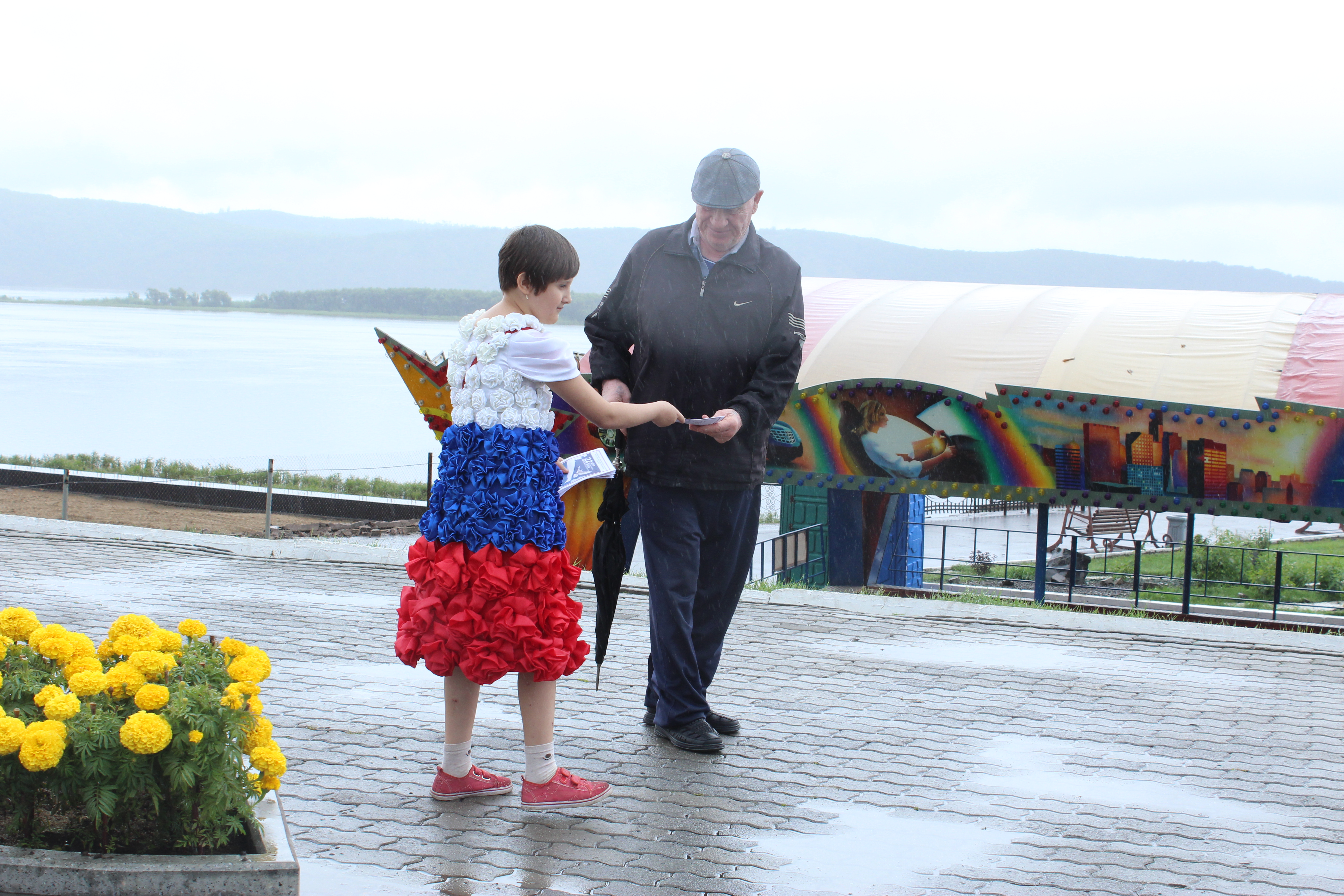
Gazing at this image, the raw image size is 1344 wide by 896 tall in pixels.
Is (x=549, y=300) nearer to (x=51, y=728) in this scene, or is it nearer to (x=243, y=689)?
(x=243, y=689)

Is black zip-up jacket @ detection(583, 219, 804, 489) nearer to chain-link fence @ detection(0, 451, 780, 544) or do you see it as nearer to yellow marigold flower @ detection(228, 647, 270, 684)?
yellow marigold flower @ detection(228, 647, 270, 684)

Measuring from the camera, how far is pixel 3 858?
9.28ft

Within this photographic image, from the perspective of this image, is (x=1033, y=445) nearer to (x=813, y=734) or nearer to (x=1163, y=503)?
(x=1163, y=503)

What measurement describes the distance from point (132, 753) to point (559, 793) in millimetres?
1314

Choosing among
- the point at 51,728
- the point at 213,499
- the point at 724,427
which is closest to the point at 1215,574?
the point at 724,427

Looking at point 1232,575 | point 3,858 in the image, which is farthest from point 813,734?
point 1232,575

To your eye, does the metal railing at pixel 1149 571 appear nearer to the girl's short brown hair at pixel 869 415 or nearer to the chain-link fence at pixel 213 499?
the girl's short brown hair at pixel 869 415

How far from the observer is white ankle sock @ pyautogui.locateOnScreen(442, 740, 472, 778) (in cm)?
374

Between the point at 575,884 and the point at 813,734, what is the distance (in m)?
1.65

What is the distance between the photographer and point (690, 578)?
4.34m

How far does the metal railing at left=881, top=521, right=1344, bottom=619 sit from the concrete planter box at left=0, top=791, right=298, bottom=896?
887 centimetres

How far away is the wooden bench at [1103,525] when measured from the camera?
19562mm

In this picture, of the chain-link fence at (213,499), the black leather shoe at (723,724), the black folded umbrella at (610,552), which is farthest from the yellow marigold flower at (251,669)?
the chain-link fence at (213,499)

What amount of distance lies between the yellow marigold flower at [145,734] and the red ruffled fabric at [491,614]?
883mm
